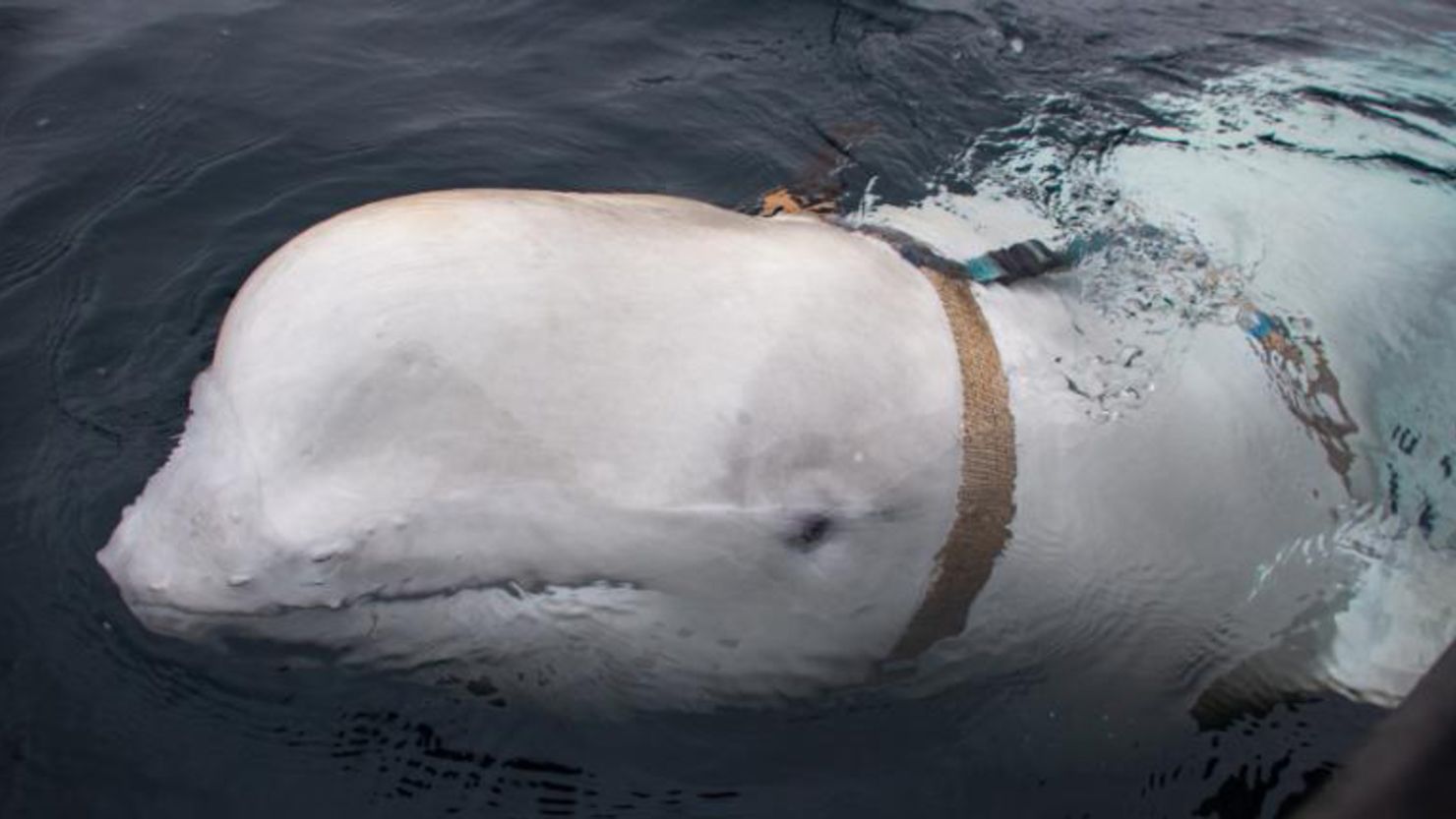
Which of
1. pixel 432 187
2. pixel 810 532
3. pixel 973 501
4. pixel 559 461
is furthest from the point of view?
pixel 432 187

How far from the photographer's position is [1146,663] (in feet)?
10.0

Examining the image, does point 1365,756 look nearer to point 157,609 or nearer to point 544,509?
point 544,509

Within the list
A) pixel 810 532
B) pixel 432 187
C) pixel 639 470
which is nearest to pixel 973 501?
pixel 810 532

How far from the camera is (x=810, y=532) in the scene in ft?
8.52

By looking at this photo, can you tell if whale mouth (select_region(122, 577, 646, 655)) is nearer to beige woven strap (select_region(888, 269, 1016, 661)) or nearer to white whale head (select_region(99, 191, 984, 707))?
white whale head (select_region(99, 191, 984, 707))

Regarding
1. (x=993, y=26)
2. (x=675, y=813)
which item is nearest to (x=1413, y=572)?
(x=675, y=813)

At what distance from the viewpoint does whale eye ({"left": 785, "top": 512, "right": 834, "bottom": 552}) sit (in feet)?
8.47

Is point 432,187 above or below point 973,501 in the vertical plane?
below

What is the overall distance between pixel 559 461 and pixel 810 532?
55 cm

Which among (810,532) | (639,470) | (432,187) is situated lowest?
(432,187)

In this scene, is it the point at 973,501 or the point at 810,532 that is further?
the point at 973,501

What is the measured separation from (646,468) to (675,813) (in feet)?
3.70

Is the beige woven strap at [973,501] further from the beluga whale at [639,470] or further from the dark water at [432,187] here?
the dark water at [432,187]

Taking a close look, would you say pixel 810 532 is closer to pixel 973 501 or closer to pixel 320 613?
pixel 973 501
